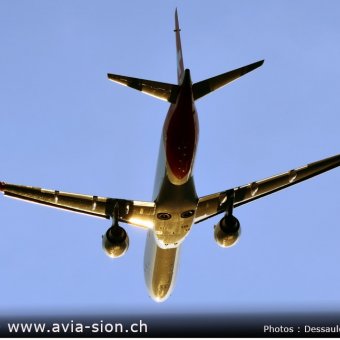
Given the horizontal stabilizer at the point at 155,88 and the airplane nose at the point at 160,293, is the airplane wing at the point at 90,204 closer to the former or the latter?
the horizontal stabilizer at the point at 155,88

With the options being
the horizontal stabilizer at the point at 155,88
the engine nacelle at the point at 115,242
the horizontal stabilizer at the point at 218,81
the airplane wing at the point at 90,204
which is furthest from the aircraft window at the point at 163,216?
the horizontal stabilizer at the point at 218,81

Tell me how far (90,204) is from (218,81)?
7.12 meters

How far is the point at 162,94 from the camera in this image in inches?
808

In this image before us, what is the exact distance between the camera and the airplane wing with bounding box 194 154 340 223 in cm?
2339

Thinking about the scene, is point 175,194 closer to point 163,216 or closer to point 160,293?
point 163,216

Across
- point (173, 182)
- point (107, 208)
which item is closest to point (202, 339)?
point (173, 182)

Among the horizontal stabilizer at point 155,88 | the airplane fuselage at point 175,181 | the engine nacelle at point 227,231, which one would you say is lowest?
the engine nacelle at point 227,231

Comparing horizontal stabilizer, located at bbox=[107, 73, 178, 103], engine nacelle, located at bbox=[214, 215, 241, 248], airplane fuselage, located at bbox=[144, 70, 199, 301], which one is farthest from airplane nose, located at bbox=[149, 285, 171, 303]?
horizontal stabilizer, located at bbox=[107, 73, 178, 103]

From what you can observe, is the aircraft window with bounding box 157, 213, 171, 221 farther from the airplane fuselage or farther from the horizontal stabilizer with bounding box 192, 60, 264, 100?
the horizontal stabilizer with bounding box 192, 60, 264, 100

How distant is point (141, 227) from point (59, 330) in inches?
331

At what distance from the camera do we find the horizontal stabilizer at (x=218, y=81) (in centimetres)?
1966

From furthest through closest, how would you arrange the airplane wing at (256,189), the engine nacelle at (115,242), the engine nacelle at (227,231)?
the airplane wing at (256,189) → the engine nacelle at (227,231) → the engine nacelle at (115,242)

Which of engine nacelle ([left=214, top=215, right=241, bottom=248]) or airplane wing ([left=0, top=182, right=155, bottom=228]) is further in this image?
engine nacelle ([left=214, top=215, right=241, bottom=248])

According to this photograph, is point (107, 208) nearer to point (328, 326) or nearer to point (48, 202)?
point (48, 202)
